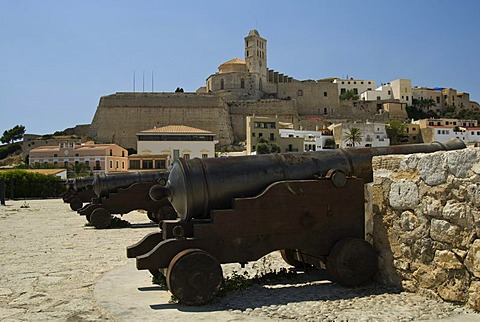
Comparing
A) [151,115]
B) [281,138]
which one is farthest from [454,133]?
[151,115]

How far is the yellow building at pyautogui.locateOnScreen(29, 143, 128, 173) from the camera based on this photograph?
1875 inches

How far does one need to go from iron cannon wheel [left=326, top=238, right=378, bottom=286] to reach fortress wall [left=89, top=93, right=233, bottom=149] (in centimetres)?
6334

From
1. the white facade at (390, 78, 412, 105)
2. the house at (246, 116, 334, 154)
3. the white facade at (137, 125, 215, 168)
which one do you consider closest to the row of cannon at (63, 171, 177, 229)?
the white facade at (137, 125, 215, 168)

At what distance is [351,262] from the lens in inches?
179

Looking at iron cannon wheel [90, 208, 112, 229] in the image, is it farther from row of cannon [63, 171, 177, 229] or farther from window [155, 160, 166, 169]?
window [155, 160, 166, 169]

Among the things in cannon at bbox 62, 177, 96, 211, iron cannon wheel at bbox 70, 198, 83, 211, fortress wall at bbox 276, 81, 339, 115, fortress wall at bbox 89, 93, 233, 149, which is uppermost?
fortress wall at bbox 276, 81, 339, 115

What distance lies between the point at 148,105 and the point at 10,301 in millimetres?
67758

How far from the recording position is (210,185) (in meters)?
4.38

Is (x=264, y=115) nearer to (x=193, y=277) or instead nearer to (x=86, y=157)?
(x=86, y=157)

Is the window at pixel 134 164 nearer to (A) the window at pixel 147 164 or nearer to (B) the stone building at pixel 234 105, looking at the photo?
(A) the window at pixel 147 164

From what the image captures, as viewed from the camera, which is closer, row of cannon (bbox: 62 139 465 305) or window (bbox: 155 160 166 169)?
row of cannon (bbox: 62 139 465 305)

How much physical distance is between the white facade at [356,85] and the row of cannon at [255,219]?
3540 inches

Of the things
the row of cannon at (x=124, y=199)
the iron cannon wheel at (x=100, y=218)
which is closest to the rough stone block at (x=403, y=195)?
the row of cannon at (x=124, y=199)

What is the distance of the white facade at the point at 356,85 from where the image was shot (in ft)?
304
